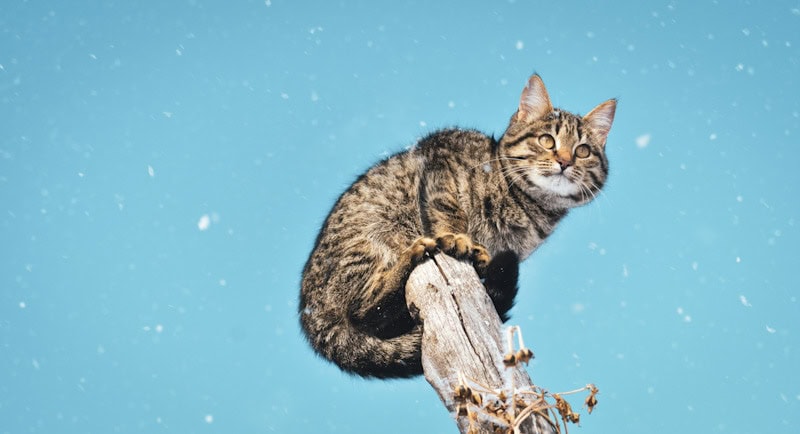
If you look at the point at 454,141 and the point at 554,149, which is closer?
the point at 554,149

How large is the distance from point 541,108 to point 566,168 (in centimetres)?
47

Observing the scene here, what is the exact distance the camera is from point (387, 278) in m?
2.83

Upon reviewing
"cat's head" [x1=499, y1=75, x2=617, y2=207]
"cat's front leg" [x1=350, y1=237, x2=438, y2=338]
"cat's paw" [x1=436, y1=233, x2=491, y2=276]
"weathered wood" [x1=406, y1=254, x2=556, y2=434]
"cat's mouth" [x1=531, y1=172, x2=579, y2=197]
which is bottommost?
"weathered wood" [x1=406, y1=254, x2=556, y2=434]

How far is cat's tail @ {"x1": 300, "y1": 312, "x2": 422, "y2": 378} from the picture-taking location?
9.02ft

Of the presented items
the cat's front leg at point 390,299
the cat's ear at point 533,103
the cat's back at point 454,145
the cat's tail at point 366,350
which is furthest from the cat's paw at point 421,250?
the cat's ear at point 533,103

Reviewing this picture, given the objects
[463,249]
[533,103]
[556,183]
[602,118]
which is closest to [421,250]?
[463,249]

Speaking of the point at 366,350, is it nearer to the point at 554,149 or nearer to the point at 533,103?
the point at 554,149

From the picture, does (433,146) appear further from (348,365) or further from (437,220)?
(348,365)

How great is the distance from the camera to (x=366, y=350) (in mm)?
2891

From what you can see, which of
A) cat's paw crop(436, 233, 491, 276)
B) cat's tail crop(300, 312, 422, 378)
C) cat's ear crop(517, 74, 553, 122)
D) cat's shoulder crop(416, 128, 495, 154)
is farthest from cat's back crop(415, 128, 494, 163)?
cat's tail crop(300, 312, 422, 378)

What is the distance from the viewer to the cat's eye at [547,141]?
11.8 feet

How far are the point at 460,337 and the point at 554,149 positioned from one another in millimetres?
1759

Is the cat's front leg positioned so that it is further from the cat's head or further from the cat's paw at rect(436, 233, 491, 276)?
the cat's head

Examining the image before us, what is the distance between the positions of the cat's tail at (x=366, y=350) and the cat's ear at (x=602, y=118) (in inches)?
73.2
